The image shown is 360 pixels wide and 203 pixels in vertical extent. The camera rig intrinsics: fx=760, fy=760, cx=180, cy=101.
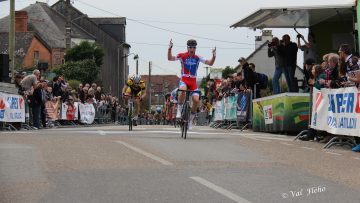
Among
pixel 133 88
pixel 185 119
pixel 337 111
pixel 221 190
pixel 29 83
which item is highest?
pixel 29 83

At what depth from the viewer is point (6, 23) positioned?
91938mm

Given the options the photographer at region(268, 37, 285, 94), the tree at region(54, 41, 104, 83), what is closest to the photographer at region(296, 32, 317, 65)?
the photographer at region(268, 37, 285, 94)

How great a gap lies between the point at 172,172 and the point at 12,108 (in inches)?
537

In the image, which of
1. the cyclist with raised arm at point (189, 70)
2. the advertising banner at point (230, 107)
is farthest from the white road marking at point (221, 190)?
the advertising banner at point (230, 107)

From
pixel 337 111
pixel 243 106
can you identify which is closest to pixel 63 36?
pixel 243 106

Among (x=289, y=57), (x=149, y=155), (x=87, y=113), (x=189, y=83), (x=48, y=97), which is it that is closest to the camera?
(x=149, y=155)

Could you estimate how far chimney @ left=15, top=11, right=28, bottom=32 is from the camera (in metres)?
86.2

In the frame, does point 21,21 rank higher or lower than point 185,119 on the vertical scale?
higher

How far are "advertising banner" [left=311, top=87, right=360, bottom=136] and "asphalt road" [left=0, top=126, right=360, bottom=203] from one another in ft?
2.13

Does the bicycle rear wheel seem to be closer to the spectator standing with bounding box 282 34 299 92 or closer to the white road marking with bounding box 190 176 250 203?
the spectator standing with bounding box 282 34 299 92

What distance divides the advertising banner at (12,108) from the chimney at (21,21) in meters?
63.6

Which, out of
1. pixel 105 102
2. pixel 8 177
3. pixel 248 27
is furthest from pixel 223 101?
pixel 8 177

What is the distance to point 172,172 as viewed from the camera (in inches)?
412

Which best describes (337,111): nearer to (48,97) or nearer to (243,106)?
(243,106)
